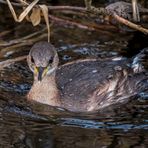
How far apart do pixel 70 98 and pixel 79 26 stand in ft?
7.95

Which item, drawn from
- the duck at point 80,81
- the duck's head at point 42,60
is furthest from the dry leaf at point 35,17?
the duck's head at point 42,60

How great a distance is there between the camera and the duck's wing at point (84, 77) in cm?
875

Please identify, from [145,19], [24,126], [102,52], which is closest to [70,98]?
[24,126]

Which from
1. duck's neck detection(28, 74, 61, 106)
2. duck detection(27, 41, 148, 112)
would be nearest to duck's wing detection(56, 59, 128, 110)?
duck detection(27, 41, 148, 112)

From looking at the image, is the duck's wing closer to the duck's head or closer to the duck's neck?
the duck's neck

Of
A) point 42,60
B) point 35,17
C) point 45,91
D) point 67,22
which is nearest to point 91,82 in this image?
point 45,91

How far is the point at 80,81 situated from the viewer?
8.94m

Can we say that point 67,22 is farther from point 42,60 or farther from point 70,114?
point 70,114

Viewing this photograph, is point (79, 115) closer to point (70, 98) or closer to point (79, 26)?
point (70, 98)

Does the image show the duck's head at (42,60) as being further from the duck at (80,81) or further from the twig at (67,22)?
the twig at (67,22)

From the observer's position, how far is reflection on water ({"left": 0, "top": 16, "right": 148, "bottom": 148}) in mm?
7469

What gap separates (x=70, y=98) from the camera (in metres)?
8.72

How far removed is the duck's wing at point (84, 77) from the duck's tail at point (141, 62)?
0.48ft

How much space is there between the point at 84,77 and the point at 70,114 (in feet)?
2.48
